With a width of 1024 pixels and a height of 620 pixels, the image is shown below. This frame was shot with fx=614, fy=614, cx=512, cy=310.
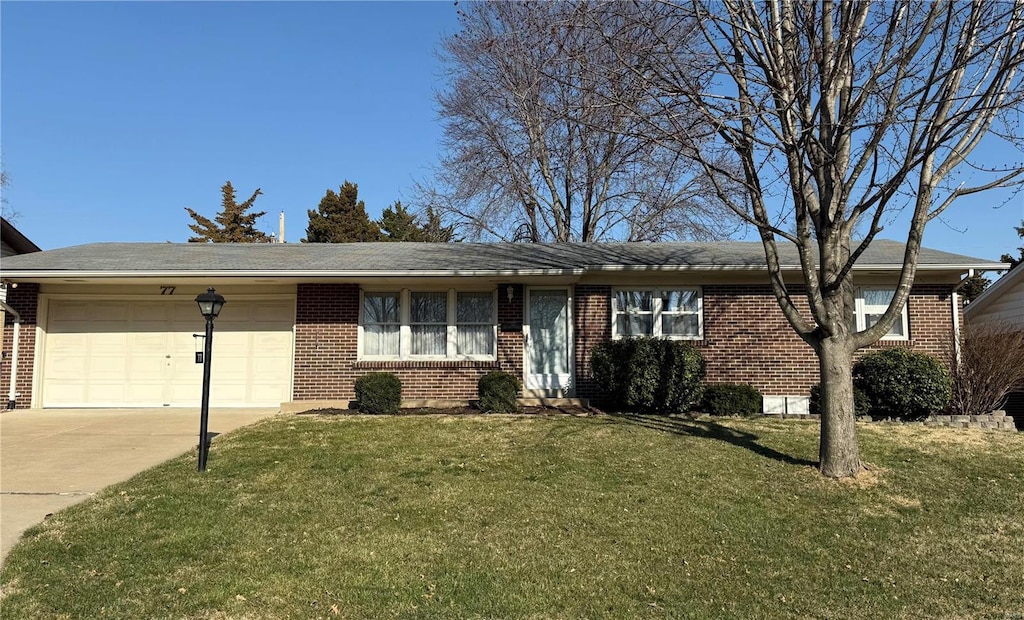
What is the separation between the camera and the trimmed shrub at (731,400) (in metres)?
10.4

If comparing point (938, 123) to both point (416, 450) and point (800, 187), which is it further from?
point (416, 450)

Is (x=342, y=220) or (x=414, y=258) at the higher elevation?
(x=342, y=220)

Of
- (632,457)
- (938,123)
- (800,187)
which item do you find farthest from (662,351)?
(938,123)

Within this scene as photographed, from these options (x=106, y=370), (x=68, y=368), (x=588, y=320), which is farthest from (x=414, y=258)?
(x=68, y=368)

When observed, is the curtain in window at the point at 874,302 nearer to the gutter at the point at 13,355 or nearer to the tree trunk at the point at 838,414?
the tree trunk at the point at 838,414

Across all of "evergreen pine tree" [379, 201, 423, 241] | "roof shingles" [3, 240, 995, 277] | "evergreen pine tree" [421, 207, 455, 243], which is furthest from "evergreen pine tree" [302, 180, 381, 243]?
"roof shingles" [3, 240, 995, 277]

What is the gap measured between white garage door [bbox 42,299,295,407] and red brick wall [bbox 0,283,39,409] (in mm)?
265

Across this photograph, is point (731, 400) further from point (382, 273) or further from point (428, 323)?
point (382, 273)

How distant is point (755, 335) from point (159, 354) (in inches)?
453

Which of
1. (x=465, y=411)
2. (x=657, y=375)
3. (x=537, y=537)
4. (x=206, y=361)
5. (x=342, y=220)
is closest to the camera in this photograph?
(x=537, y=537)

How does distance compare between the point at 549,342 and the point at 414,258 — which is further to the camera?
the point at 414,258

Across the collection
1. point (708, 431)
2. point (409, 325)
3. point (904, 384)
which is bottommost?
point (708, 431)

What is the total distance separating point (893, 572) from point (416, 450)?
Result: 503cm

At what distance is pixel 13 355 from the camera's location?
11508mm
